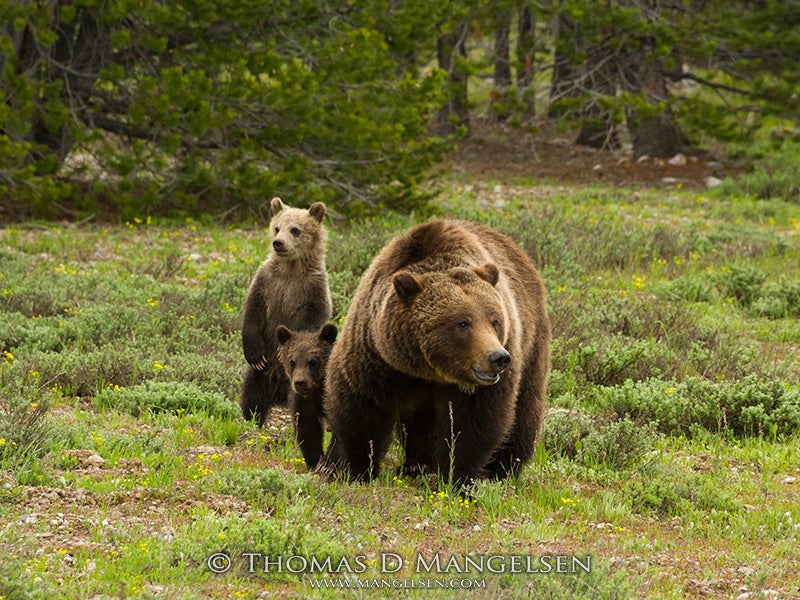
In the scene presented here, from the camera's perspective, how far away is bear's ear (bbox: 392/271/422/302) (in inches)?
208

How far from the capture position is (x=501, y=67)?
2403cm

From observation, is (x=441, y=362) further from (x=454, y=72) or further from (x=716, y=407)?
(x=454, y=72)

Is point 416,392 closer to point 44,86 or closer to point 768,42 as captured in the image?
point 44,86

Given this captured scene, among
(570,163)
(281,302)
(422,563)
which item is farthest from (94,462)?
(570,163)

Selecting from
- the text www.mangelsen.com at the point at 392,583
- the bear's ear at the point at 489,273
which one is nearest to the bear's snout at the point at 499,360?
the bear's ear at the point at 489,273

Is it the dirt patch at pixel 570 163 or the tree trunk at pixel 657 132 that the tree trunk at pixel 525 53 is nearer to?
the dirt patch at pixel 570 163

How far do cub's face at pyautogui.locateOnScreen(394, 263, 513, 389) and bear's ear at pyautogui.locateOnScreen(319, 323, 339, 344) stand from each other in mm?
1343

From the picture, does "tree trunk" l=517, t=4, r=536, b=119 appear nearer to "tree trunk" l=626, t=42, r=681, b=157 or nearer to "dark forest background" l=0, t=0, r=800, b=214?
"tree trunk" l=626, t=42, r=681, b=157

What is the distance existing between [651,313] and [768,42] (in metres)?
10.3

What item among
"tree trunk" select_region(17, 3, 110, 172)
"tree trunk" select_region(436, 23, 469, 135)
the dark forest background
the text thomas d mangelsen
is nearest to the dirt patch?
"tree trunk" select_region(436, 23, 469, 135)

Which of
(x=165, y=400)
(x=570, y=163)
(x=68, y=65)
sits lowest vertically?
(x=570, y=163)

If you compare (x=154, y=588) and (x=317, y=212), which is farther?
(x=317, y=212)

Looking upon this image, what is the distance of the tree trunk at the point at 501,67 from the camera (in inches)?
732

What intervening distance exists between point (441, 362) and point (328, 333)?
158cm
